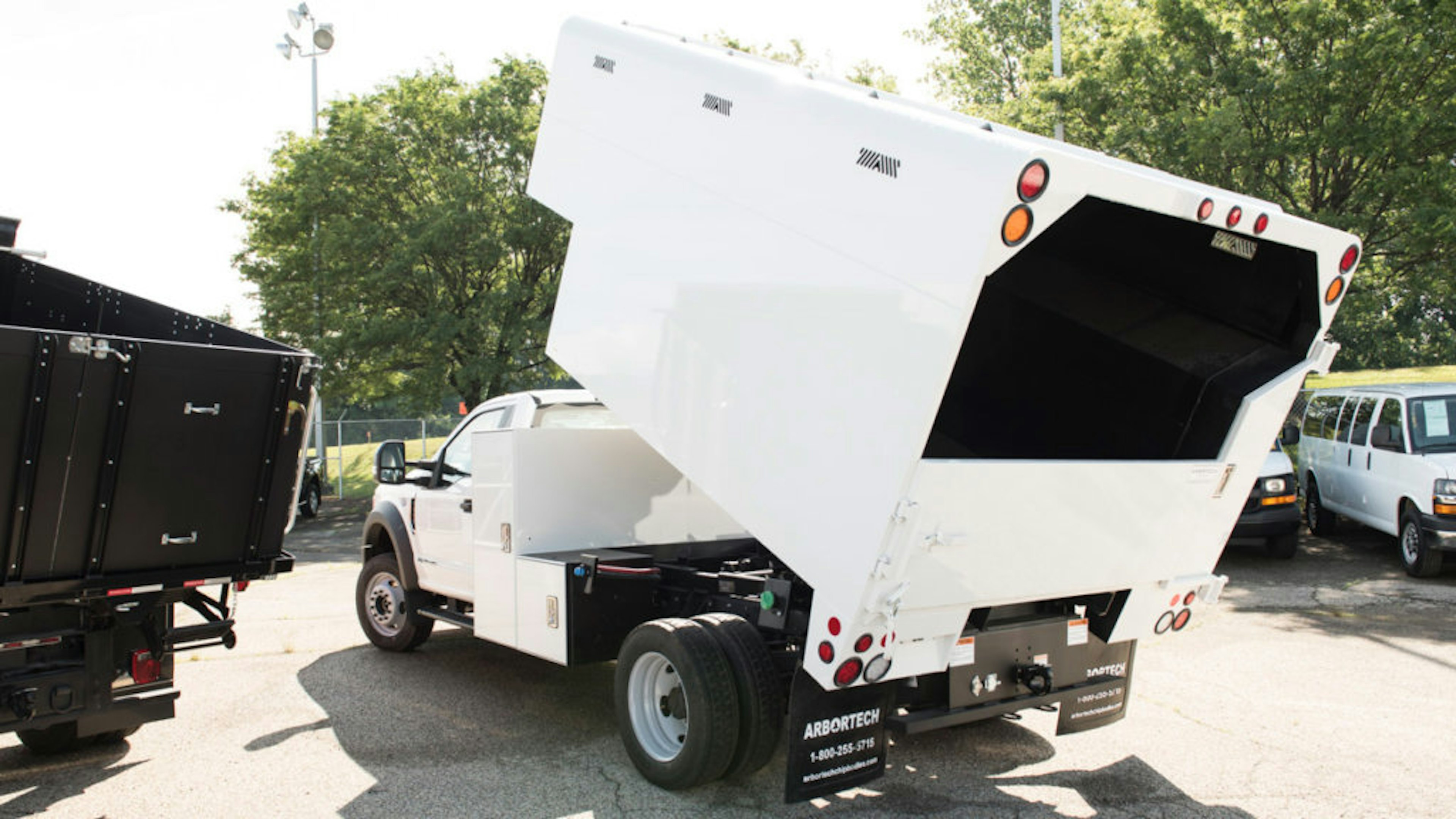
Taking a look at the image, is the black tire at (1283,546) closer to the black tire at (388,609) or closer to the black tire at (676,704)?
the black tire at (676,704)

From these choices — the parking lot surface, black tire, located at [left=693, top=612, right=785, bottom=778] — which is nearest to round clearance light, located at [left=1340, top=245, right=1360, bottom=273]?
the parking lot surface

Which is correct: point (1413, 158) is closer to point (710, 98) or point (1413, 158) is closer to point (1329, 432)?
point (1329, 432)

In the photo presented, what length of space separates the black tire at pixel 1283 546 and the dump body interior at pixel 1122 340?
8186mm

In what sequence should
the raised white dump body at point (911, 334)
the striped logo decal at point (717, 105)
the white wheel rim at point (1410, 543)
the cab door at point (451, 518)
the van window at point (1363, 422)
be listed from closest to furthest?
1. the raised white dump body at point (911, 334)
2. the striped logo decal at point (717, 105)
3. the cab door at point (451, 518)
4. the white wheel rim at point (1410, 543)
5. the van window at point (1363, 422)

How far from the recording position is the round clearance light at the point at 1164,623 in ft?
16.2

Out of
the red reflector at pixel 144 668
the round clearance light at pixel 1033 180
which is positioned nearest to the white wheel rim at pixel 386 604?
Result: the red reflector at pixel 144 668

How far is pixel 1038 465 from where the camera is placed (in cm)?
400

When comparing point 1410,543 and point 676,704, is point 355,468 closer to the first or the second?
point 1410,543

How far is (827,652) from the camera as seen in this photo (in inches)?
156

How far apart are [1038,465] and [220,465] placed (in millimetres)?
4034

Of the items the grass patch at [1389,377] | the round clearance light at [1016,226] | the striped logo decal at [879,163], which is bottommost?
the round clearance light at [1016,226]

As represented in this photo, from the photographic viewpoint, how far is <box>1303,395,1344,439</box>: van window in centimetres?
1309

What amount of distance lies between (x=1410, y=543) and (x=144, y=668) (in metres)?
11.8

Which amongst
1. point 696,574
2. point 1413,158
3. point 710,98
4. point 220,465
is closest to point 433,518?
point 220,465
